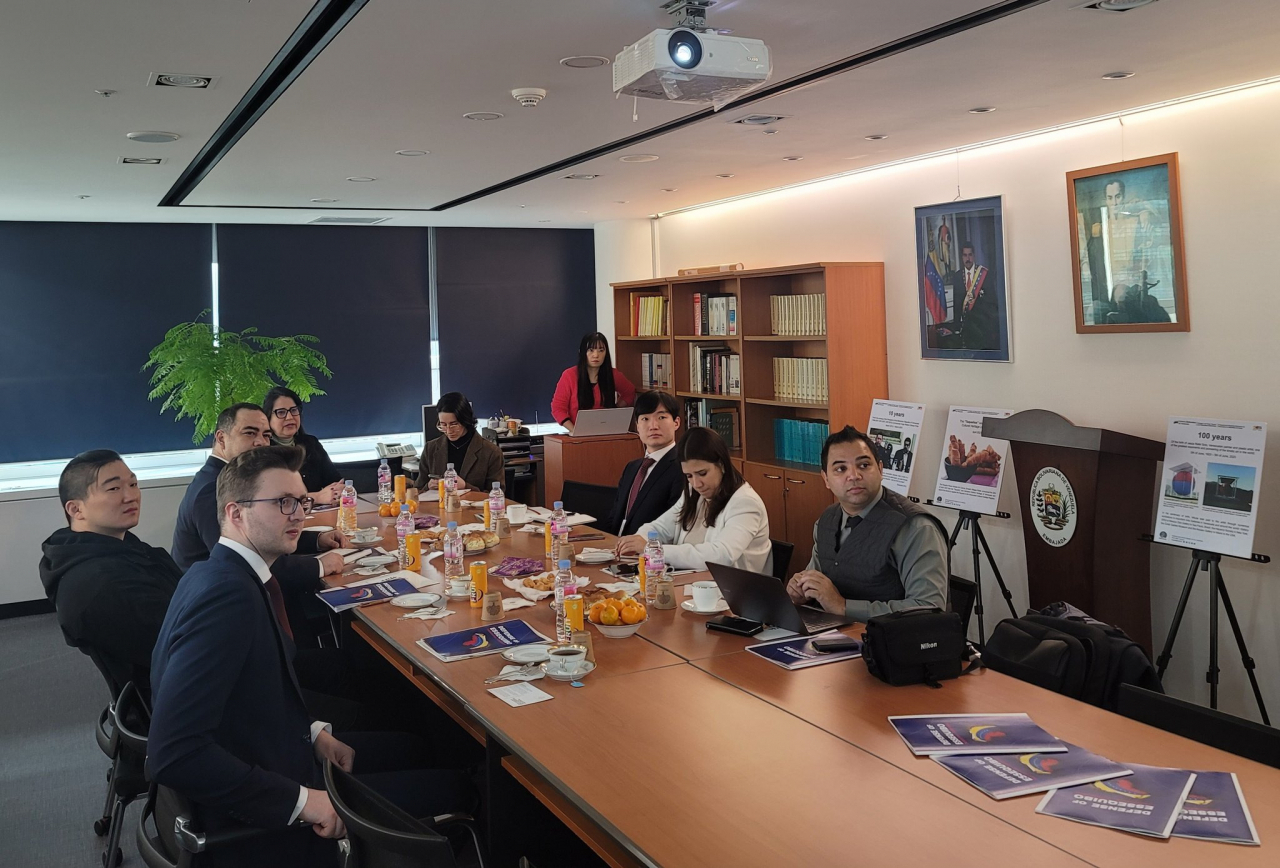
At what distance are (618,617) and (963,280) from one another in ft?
12.2

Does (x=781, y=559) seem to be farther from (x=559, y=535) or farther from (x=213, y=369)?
(x=213, y=369)

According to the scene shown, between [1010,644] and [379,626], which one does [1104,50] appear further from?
[379,626]

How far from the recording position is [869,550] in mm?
3617

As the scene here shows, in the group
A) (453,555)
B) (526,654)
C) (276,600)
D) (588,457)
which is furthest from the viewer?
(588,457)

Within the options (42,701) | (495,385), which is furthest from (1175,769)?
(495,385)

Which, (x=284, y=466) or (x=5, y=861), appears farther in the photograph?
(x=5, y=861)

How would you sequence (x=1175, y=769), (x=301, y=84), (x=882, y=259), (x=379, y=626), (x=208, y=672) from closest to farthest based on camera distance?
(x=1175, y=769)
(x=208, y=672)
(x=379, y=626)
(x=301, y=84)
(x=882, y=259)

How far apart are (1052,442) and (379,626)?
335 cm

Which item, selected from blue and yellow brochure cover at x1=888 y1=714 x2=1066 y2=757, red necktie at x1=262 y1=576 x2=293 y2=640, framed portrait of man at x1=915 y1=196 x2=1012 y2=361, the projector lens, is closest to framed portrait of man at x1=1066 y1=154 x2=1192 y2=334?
framed portrait of man at x1=915 y1=196 x2=1012 y2=361

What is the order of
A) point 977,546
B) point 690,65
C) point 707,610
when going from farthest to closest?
point 977,546, point 707,610, point 690,65

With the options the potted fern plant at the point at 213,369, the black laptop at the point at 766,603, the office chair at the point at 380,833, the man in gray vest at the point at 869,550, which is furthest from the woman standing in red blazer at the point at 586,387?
the office chair at the point at 380,833

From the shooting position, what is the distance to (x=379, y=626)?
3.60 metres

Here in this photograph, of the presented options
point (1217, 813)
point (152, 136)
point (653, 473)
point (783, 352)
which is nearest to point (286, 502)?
point (1217, 813)

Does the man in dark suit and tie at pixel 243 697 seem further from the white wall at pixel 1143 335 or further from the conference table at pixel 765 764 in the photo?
the white wall at pixel 1143 335
